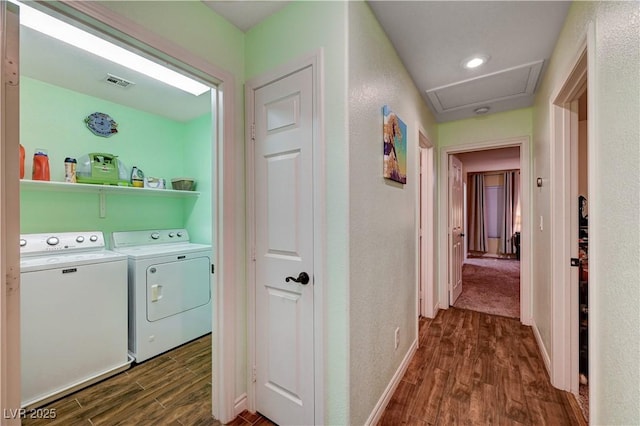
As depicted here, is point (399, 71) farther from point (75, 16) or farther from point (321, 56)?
point (75, 16)

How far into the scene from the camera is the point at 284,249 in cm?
146

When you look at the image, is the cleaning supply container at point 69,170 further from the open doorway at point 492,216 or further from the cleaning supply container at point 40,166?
the open doorway at point 492,216

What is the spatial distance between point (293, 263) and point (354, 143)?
718 millimetres

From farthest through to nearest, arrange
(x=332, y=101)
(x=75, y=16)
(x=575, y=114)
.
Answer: (x=575, y=114) → (x=332, y=101) → (x=75, y=16)

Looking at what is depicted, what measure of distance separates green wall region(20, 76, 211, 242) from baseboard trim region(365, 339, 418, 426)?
2.34 m

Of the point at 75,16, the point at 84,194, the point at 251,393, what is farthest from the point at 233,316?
the point at 84,194

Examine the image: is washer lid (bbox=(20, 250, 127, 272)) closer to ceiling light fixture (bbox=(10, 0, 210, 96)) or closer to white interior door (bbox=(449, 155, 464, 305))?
ceiling light fixture (bbox=(10, 0, 210, 96))

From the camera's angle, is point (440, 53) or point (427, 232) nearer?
point (440, 53)

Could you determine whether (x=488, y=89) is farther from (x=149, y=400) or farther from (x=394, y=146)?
(x=149, y=400)

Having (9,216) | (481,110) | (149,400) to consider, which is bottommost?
(149,400)

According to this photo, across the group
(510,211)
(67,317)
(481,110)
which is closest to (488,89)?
(481,110)

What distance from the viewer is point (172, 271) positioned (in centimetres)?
240

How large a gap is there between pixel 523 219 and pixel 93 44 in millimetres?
4074

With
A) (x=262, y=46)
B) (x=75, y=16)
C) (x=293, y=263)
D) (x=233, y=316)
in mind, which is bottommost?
(x=233, y=316)
